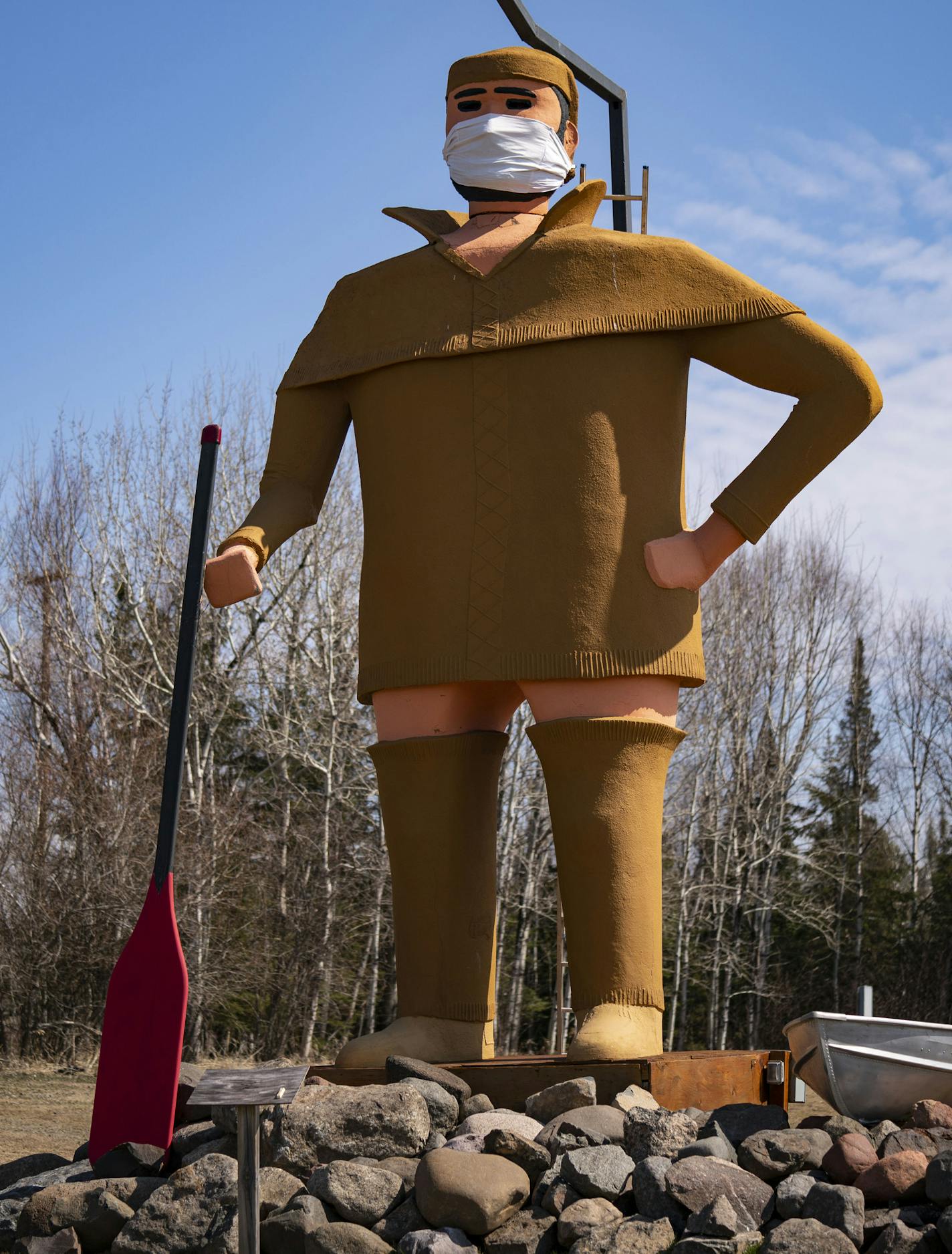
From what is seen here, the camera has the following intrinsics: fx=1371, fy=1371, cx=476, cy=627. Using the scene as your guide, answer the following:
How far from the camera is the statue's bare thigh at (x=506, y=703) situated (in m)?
3.72

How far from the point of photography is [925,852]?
66.9 ft

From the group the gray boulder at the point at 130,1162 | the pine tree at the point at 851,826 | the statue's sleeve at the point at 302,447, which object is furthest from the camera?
the pine tree at the point at 851,826

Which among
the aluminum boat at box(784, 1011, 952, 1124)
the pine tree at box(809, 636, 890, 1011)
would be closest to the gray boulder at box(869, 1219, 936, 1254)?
the aluminum boat at box(784, 1011, 952, 1124)

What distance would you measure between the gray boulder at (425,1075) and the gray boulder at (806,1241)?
3.29ft

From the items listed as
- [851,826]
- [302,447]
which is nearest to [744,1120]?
[302,447]

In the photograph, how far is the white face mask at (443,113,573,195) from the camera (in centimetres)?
398

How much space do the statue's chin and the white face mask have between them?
0.02 meters

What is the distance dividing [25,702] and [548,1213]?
44.3ft

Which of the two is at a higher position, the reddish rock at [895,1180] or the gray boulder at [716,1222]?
the reddish rock at [895,1180]

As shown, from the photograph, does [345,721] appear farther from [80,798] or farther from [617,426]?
[617,426]

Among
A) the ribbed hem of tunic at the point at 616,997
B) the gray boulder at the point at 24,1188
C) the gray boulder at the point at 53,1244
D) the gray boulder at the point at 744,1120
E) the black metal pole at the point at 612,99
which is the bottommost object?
the gray boulder at the point at 53,1244

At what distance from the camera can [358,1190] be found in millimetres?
2951

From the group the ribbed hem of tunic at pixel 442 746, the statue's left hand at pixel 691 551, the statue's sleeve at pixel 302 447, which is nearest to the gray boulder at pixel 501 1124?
the ribbed hem of tunic at pixel 442 746

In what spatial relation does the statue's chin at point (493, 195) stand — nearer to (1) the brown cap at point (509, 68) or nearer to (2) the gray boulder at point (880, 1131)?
(1) the brown cap at point (509, 68)
